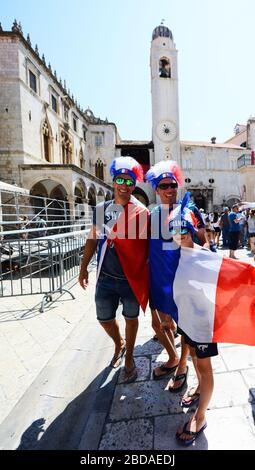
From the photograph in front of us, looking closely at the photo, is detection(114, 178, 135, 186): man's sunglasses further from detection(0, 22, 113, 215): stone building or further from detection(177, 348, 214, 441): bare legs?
detection(0, 22, 113, 215): stone building

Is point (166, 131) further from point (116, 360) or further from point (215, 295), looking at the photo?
point (215, 295)

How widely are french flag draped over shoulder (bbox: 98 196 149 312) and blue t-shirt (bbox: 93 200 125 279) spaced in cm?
7

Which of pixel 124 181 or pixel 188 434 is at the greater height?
pixel 124 181

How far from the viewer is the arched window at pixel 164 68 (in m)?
35.0

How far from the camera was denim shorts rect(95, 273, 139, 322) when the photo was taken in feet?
8.13

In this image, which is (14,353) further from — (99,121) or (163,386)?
(99,121)

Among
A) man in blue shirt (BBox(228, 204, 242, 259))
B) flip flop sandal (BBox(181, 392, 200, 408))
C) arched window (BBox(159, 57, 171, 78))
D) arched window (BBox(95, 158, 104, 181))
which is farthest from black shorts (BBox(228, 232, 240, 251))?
arched window (BBox(159, 57, 171, 78))

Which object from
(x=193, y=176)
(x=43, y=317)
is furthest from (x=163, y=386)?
(x=193, y=176)

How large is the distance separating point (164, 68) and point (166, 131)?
27.6 feet

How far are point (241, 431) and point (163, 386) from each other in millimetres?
749

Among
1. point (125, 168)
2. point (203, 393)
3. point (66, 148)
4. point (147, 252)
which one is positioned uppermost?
point (66, 148)

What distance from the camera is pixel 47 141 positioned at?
2252 centimetres

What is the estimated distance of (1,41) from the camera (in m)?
16.9

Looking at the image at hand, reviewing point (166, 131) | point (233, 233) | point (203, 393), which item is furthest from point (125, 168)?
point (166, 131)
